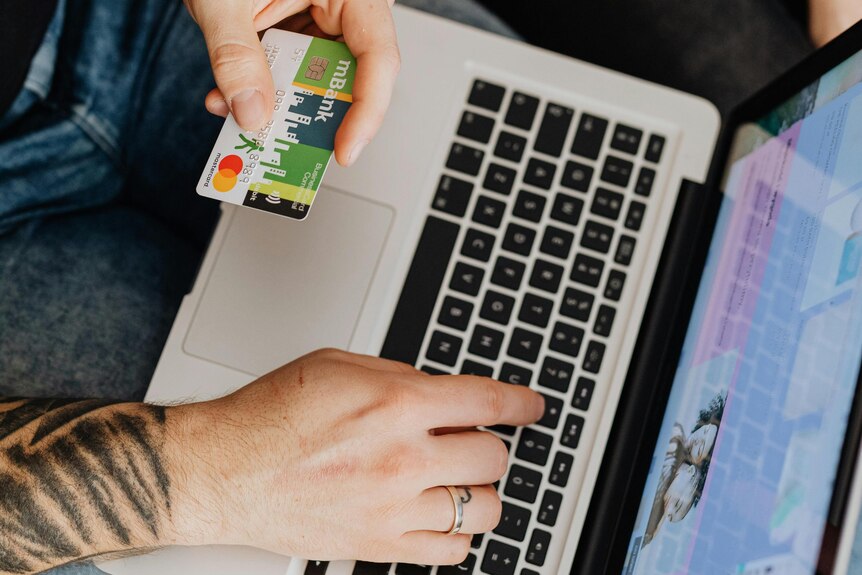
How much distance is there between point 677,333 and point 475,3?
56 cm

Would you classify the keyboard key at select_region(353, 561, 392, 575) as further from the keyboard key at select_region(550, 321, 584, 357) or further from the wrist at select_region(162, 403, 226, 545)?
the keyboard key at select_region(550, 321, 584, 357)

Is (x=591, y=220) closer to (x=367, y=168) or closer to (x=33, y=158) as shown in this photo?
(x=367, y=168)

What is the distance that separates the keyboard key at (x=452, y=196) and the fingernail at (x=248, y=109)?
8.7 inches

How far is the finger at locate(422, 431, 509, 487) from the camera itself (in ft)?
2.16

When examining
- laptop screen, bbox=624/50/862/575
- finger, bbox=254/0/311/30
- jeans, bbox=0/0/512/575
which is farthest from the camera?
jeans, bbox=0/0/512/575

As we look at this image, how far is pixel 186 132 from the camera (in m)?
0.92

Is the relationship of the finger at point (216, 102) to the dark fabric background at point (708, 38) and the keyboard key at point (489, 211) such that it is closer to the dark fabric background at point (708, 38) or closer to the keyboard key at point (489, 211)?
the keyboard key at point (489, 211)

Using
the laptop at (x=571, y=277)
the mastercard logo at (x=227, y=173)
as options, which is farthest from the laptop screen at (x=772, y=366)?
the mastercard logo at (x=227, y=173)

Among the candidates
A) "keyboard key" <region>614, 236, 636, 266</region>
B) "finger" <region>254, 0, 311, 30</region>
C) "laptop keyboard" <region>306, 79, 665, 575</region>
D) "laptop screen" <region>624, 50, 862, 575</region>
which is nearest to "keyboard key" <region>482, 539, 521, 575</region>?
"laptop keyboard" <region>306, 79, 665, 575</region>

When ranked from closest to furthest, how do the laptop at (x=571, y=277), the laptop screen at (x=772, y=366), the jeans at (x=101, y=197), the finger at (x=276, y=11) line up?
the laptop screen at (x=772, y=366) → the laptop at (x=571, y=277) → the finger at (x=276, y=11) → the jeans at (x=101, y=197)

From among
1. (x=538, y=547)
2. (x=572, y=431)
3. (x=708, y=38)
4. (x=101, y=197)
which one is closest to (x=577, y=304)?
(x=572, y=431)

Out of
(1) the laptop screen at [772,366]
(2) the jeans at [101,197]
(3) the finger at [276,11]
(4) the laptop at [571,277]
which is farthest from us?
(2) the jeans at [101,197]

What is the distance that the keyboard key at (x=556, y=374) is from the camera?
740mm

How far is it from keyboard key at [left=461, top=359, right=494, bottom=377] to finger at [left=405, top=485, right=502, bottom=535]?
0.12 m
